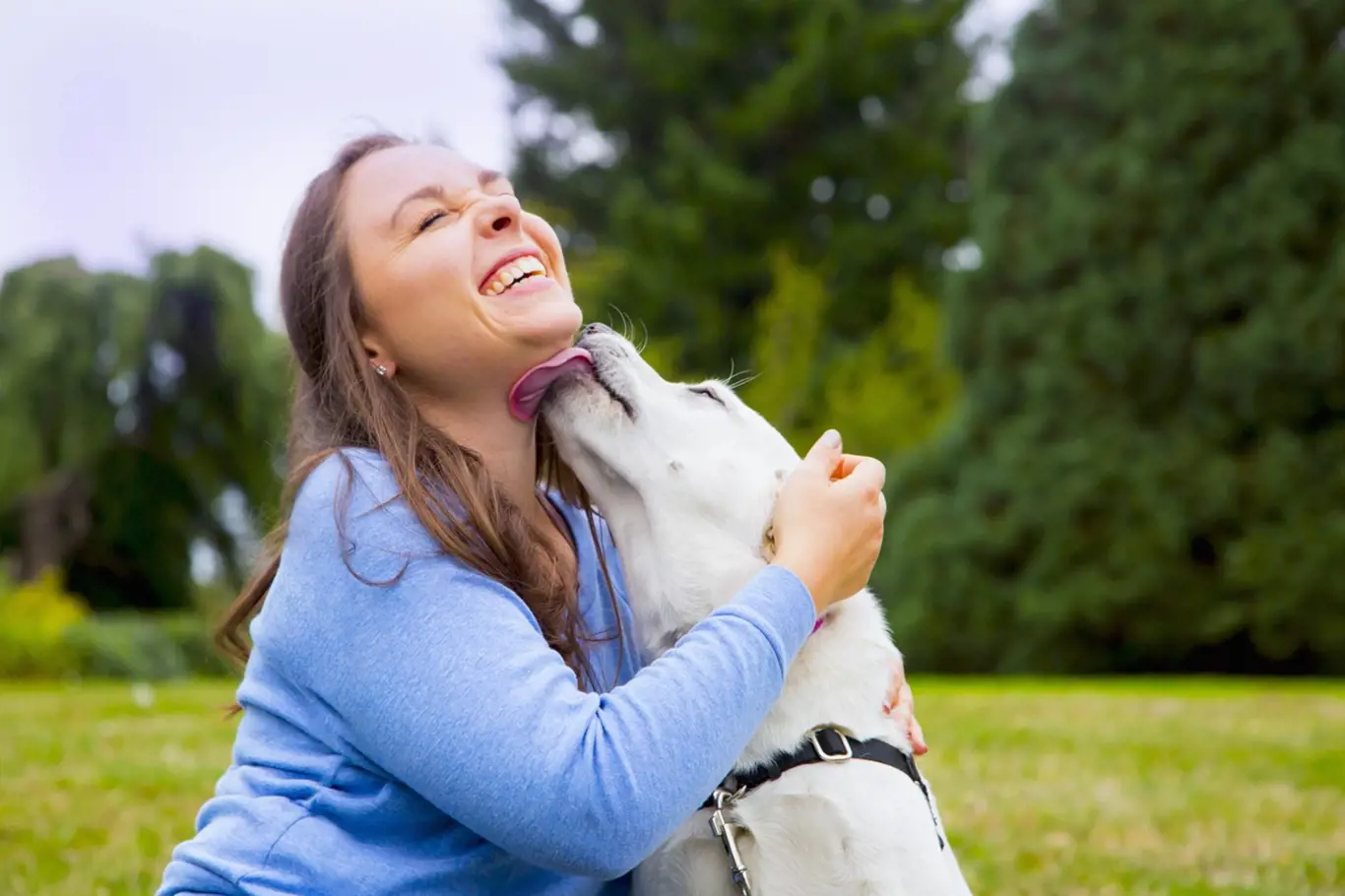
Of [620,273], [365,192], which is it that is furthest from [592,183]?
[365,192]

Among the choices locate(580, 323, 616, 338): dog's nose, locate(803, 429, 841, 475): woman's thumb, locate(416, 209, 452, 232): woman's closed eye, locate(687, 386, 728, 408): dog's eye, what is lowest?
locate(803, 429, 841, 475): woman's thumb

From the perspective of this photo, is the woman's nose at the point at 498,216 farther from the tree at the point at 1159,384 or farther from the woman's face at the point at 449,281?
the tree at the point at 1159,384

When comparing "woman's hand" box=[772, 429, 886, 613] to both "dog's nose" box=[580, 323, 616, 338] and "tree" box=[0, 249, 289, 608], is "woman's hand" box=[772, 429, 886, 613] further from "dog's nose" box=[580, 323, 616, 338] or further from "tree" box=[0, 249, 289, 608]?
"tree" box=[0, 249, 289, 608]

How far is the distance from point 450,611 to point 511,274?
642 mm

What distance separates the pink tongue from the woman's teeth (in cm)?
14

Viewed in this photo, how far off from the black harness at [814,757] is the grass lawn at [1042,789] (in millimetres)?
1546

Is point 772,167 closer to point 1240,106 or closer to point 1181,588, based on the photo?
point 1240,106

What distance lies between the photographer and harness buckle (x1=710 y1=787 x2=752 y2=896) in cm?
196

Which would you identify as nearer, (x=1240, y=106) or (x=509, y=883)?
(x=509, y=883)

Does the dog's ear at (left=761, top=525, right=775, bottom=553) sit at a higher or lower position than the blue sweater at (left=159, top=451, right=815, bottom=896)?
higher

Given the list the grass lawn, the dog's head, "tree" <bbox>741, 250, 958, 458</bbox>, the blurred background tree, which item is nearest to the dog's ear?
the dog's head

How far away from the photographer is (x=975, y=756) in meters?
5.42

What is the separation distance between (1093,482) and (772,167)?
11.8 m

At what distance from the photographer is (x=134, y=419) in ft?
52.8
